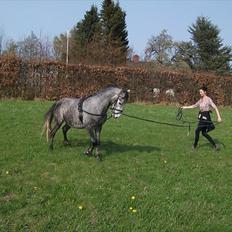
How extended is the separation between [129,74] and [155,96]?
8.17 feet

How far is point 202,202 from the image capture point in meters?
8.36

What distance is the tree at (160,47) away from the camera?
64.4m

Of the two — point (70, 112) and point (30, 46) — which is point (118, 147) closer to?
point (70, 112)

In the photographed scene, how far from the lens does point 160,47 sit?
215 ft

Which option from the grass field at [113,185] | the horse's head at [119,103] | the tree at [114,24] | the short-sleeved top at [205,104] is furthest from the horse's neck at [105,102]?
the tree at [114,24]

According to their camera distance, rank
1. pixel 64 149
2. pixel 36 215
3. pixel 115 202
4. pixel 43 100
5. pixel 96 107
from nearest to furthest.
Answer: pixel 36 215, pixel 115 202, pixel 96 107, pixel 64 149, pixel 43 100

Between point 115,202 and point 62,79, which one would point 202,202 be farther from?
point 62,79

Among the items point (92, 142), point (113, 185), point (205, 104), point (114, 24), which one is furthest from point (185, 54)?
point (113, 185)

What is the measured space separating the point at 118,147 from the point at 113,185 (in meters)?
3.68

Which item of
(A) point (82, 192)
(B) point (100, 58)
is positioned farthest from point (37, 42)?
(A) point (82, 192)

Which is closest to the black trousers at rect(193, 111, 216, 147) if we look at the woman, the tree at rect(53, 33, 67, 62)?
the woman

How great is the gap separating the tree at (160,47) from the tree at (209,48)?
7763 mm

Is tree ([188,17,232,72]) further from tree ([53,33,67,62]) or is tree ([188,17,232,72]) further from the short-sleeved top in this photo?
the short-sleeved top

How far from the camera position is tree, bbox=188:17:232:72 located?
5359cm
